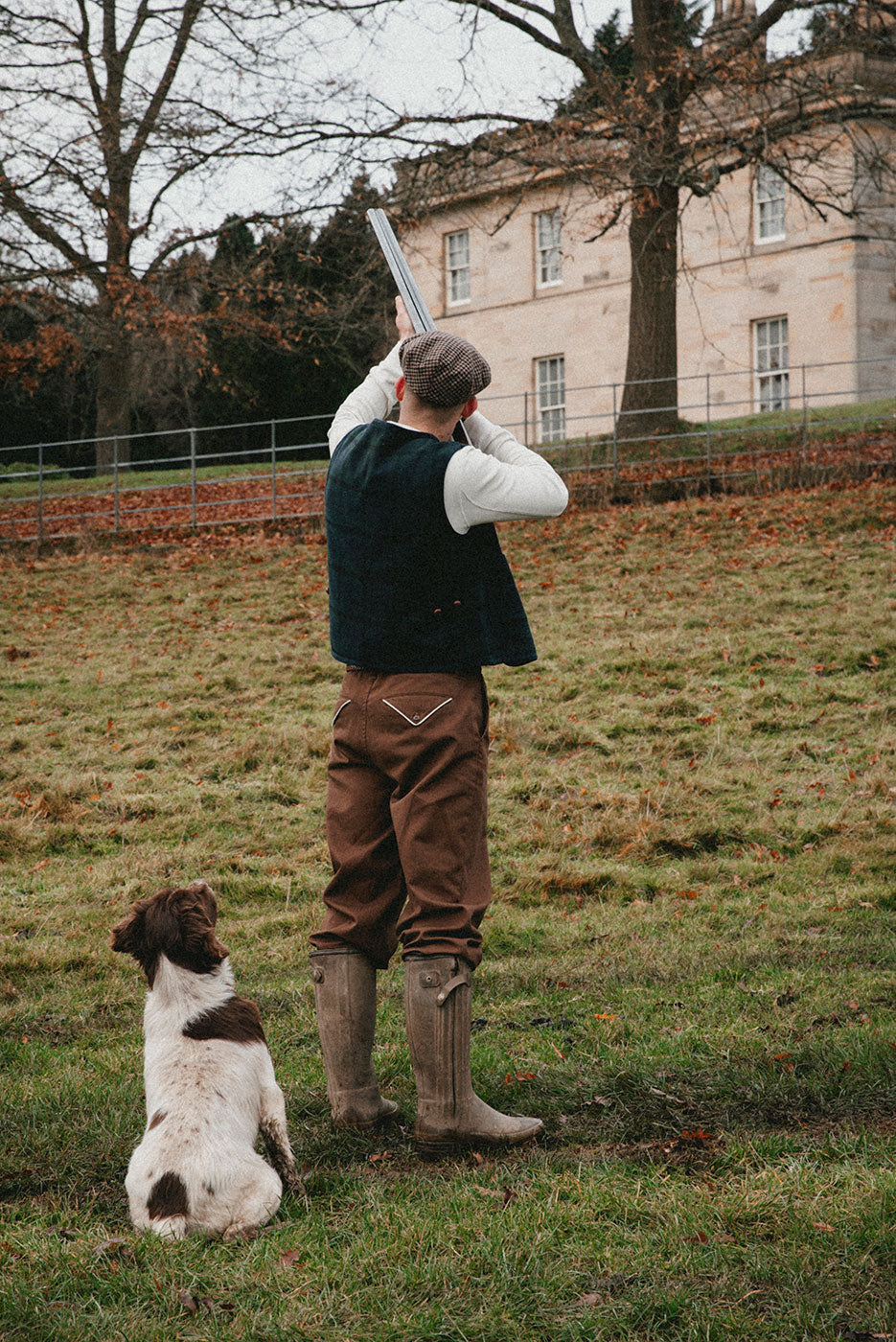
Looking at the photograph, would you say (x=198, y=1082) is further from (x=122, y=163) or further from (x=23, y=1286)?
(x=122, y=163)

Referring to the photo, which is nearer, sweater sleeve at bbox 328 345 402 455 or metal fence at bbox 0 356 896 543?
sweater sleeve at bbox 328 345 402 455

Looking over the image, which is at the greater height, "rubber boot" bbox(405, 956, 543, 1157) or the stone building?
the stone building

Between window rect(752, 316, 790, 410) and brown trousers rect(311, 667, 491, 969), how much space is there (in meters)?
27.3

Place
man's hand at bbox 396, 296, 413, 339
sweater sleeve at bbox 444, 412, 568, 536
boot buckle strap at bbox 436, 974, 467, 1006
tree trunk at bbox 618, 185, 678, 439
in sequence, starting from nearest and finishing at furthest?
sweater sleeve at bbox 444, 412, 568, 536 < boot buckle strap at bbox 436, 974, 467, 1006 < man's hand at bbox 396, 296, 413, 339 < tree trunk at bbox 618, 185, 678, 439

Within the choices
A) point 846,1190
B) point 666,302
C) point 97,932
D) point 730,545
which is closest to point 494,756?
point 97,932

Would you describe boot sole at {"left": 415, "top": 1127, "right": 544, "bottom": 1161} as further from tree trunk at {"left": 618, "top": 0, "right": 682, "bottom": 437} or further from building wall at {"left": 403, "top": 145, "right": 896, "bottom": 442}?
building wall at {"left": 403, "top": 145, "right": 896, "bottom": 442}

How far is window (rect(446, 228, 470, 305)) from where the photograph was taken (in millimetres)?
37000

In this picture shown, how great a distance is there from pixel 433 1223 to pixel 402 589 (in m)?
1.71

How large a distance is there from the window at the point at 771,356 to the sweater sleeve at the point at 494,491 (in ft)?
89.2

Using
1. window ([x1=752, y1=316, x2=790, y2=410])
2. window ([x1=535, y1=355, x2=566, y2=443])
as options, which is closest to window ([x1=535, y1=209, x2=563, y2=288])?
window ([x1=535, y1=355, x2=566, y2=443])

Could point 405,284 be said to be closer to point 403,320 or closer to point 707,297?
point 403,320

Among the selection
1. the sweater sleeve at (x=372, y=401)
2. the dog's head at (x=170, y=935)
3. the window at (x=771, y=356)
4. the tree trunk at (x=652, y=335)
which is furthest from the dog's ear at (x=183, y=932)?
the window at (x=771, y=356)

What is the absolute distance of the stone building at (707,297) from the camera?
92.3 feet

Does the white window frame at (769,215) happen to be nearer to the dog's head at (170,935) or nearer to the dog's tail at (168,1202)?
the dog's head at (170,935)
